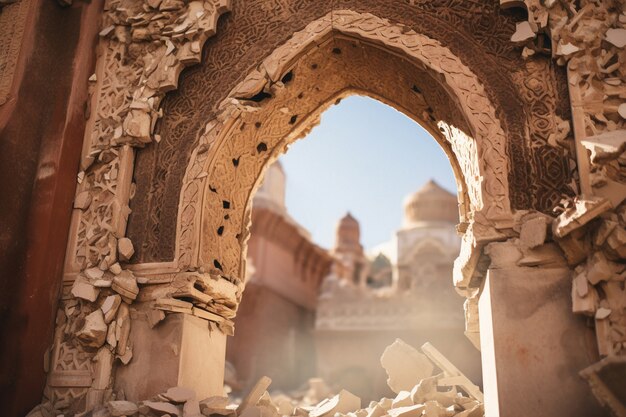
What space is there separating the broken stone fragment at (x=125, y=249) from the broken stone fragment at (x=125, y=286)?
212mm

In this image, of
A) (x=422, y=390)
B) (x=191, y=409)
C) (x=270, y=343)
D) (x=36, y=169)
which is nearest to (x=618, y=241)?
(x=422, y=390)

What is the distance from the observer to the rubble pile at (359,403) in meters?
4.43

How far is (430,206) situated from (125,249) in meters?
24.2

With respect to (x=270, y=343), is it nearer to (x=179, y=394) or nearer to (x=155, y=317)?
(x=155, y=317)

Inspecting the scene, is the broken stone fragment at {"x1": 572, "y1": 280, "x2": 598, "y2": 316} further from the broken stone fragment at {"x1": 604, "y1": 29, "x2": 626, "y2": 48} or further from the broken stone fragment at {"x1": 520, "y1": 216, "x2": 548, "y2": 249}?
the broken stone fragment at {"x1": 604, "y1": 29, "x2": 626, "y2": 48}

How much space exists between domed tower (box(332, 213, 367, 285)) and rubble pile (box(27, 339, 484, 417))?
1939 cm

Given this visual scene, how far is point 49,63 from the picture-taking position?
18.3 feet

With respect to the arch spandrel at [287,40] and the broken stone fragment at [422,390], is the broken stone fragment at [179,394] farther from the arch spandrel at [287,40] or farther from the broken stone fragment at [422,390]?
the broken stone fragment at [422,390]

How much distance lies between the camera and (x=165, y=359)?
4.66 m

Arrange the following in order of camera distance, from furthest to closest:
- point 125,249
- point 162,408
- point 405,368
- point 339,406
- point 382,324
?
point 382,324 < point 405,368 < point 339,406 < point 125,249 < point 162,408

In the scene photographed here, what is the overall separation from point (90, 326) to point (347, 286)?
1227 centimetres

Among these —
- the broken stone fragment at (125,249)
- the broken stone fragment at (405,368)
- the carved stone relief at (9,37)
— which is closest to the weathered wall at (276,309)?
the broken stone fragment at (405,368)

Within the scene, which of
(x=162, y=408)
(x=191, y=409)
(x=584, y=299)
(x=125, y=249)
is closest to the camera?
(x=584, y=299)

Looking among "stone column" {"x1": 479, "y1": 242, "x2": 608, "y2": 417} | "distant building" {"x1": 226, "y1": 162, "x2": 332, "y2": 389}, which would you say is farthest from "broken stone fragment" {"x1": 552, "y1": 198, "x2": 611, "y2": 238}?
"distant building" {"x1": 226, "y1": 162, "x2": 332, "y2": 389}
